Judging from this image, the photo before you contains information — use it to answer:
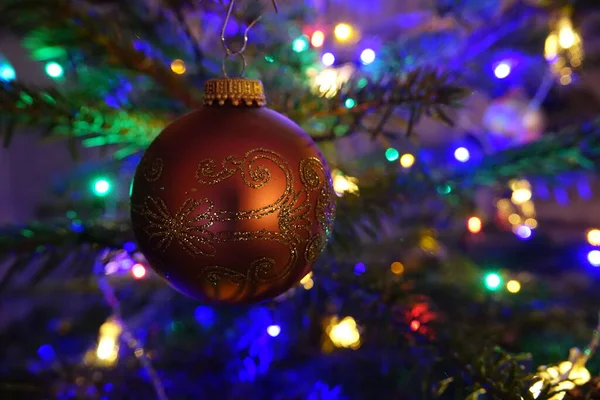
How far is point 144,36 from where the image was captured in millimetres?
960

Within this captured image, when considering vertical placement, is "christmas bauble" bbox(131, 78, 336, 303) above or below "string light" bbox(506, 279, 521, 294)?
above

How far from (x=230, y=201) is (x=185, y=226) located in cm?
5

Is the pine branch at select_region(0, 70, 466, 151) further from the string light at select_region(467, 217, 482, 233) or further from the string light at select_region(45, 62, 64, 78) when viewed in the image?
the string light at select_region(467, 217, 482, 233)

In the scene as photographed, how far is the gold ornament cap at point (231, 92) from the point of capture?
1.68 feet

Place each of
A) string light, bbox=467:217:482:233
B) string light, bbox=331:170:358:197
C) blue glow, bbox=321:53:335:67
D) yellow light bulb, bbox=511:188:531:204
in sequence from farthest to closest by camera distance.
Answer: yellow light bulb, bbox=511:188:531:204 → string light, bbox=467:217:482:233 → blue glow, bbox=321:53:335:67 → string light, bbox=331:170:358:197

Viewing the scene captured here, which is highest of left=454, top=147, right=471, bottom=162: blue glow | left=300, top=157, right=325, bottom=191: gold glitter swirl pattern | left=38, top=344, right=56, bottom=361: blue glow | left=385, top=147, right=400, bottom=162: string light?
left=300, top=157, right=325, bottom=191: gold glitter swirl pattern

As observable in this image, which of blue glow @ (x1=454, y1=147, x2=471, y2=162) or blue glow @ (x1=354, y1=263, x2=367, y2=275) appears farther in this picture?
blue glow @ (x1=454, y1=147, x2=471, y2=162)

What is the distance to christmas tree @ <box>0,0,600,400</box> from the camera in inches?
26.3

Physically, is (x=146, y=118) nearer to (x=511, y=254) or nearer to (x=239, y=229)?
(x=239, y=229)

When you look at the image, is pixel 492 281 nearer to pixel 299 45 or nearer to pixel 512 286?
pixel 512 286

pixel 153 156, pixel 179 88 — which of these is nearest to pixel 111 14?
pixel 179 88

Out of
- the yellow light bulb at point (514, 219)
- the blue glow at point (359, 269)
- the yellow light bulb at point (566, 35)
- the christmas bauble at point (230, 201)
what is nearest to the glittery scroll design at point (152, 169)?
Result: the christmas bauble at point (230, 201)

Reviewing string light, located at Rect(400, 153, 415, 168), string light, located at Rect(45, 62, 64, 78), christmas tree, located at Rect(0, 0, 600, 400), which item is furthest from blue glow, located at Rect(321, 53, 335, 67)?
string light, located at Rect(45, 62, 64, 78)

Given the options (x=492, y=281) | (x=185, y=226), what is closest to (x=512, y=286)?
(x=492, y=281)
